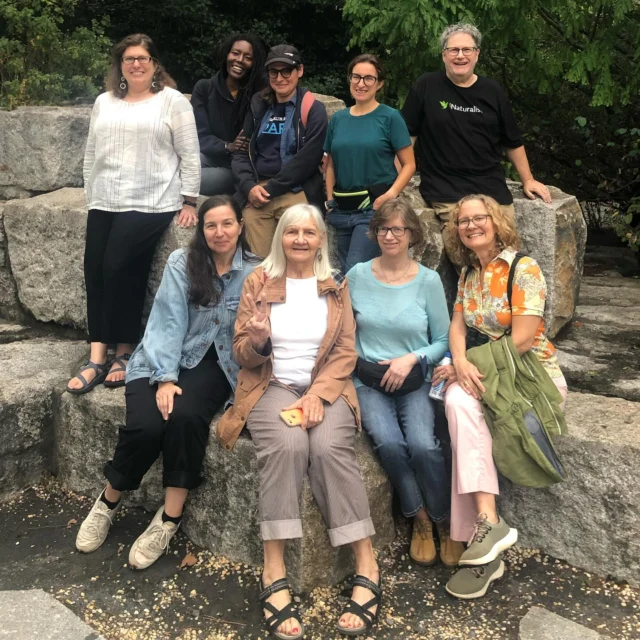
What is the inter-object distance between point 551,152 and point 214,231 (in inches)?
226

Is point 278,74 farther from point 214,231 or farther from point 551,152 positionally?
point 551,152

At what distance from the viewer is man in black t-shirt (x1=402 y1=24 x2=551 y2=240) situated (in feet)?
12.4

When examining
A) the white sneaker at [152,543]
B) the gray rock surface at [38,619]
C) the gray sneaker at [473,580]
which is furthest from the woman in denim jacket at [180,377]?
the gray sneaker at [473,580]

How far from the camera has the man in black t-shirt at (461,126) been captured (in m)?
3.78

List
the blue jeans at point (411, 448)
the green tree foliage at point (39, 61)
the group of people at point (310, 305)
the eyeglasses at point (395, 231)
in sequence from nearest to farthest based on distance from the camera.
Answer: the group of people at point (310, 305), the blue jeans at point (411, 448), the eyeglasses at point (395, 231), the green tree foliage at point (39, 61)

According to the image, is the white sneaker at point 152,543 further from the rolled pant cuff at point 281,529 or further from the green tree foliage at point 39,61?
the green tree foliage at point 39,61

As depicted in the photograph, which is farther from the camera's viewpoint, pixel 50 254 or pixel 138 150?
Answer: pixel 50 254

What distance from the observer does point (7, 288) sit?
192 inches

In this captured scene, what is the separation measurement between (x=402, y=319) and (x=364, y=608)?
3.85ft

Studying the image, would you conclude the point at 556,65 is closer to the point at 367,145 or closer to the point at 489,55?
the point at 489,55

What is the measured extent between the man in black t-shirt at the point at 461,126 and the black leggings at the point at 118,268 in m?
1.43

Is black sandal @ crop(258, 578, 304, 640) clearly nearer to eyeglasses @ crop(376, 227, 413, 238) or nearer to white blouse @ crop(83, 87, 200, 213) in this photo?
eyeglasses @ crop(376, 227, 413, 238)

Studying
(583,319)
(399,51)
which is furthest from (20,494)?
(399,51)

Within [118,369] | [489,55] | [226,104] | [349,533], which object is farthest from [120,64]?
[489,55]
